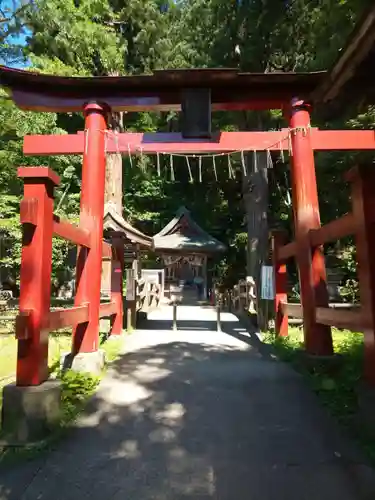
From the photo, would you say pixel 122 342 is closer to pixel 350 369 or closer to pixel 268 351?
pixel 268 351

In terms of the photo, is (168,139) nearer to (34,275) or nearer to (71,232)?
(71,232)

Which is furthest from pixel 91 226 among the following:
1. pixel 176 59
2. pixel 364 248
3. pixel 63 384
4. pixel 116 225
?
pixel 176 59

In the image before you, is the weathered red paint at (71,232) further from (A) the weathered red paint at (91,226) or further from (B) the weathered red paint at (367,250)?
(B) the weathered red paint at (367,250)

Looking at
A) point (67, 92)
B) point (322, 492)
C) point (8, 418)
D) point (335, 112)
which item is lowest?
point (322, 492)

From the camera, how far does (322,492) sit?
2.56 m

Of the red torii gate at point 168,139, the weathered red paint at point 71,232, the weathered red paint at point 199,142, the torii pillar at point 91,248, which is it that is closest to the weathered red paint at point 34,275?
the weathered red paint at point 71,232

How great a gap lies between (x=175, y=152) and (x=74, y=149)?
5.41 ft

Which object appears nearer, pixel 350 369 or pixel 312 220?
pixel 350 369

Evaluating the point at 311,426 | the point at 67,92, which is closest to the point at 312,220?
the point at 311,426

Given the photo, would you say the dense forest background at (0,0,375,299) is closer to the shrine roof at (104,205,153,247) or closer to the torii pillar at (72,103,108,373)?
the shrine roof at (104,205,153,247)

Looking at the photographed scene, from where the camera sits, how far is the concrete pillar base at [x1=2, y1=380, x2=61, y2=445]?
10.9 ft

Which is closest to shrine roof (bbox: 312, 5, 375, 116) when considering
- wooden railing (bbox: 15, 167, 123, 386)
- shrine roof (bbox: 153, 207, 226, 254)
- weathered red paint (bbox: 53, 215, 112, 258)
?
wooden railing (bbox: 15, 167, 123, 386)

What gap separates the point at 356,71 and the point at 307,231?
261 centimetres

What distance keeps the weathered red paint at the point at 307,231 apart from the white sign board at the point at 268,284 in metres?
2.05
